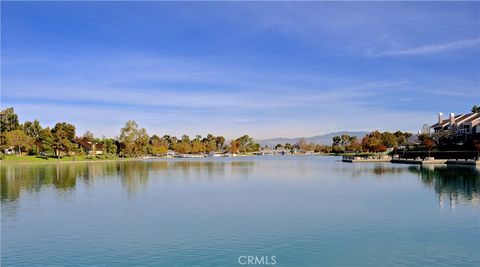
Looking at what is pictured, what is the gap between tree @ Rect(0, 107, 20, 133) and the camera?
9969 centimetres

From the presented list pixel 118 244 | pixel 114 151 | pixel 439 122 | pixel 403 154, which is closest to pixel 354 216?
pixel 118 244

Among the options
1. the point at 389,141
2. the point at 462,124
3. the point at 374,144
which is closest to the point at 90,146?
the point at 374,144

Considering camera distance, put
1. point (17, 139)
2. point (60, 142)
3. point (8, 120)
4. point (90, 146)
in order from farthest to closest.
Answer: point (90, 146)
point (8, 120)
point (60, 142)
point (17, 139)

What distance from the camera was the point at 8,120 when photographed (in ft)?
332

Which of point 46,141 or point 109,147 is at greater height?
point 46,141

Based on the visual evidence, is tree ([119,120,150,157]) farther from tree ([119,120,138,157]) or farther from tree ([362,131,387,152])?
tree ([362,131,387,152])

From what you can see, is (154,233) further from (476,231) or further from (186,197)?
(476,231)

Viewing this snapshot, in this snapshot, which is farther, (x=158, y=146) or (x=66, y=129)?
(x=158, y=146)

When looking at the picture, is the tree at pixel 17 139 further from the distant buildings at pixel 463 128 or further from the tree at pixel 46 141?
the distant buildings at pixel 463 128

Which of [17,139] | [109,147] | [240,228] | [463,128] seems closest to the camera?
[240,228]

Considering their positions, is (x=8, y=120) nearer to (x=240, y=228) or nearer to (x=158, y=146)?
(x=158, y=146)

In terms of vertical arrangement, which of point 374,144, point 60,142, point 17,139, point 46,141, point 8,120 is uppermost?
point 8,120

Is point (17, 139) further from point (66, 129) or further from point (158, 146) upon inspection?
point (158, 146)

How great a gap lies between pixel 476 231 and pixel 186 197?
60.4 ft
